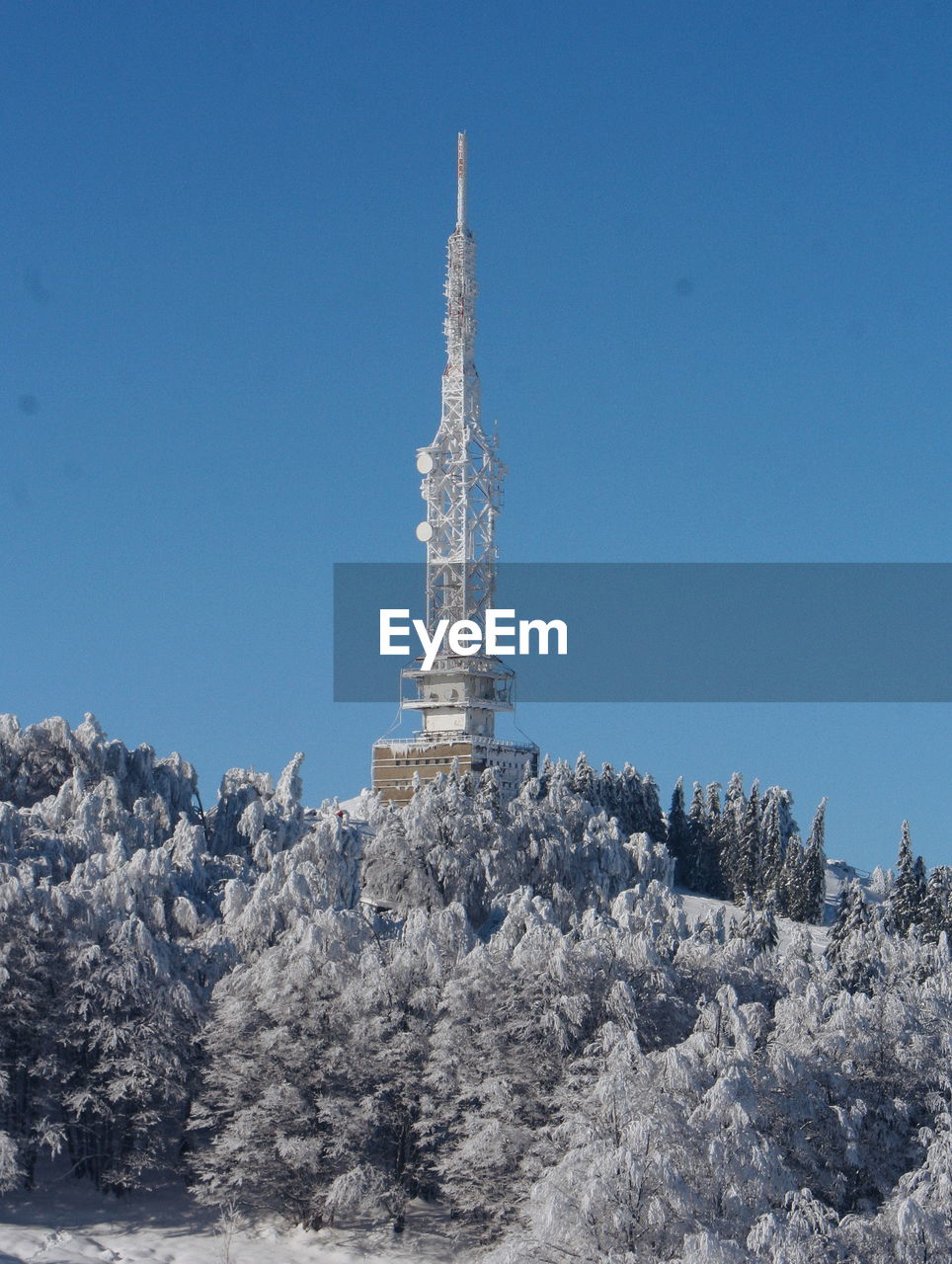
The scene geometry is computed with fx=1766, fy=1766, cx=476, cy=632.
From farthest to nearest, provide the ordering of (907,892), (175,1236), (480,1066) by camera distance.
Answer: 1. (907,892)
2. (480,1066)
3. (175,1236)

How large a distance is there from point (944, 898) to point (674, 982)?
46419 mm

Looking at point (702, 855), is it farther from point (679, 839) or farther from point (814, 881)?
point (814, 881)

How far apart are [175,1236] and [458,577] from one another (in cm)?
6321

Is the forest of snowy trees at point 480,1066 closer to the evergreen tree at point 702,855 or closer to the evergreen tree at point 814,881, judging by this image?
the evergreen tree at point 814,881

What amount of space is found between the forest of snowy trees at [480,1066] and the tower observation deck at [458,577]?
3741cm

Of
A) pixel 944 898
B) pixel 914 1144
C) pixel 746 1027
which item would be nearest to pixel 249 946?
pixel 746 1027

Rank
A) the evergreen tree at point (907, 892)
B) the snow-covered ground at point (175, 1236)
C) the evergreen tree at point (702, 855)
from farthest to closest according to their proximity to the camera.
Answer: the evergreen tree at point (702, 855) → the evergreen tree at point (907, 892) → the snow-covered ground at point (175, 1236)

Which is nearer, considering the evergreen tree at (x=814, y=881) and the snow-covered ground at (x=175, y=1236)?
the snow-covered ground at (x=175, y=1236)

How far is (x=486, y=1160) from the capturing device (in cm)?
4894

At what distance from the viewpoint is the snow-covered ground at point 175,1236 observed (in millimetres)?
49500

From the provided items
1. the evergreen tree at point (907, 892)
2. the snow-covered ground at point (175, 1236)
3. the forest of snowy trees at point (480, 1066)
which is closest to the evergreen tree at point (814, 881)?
the evergreen tree at point (907, 892)

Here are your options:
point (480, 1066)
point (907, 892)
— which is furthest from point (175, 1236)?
point (907, 892)

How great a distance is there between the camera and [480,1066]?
Answer: 170 feet

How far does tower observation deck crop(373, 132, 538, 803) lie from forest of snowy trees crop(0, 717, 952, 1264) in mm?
37413
